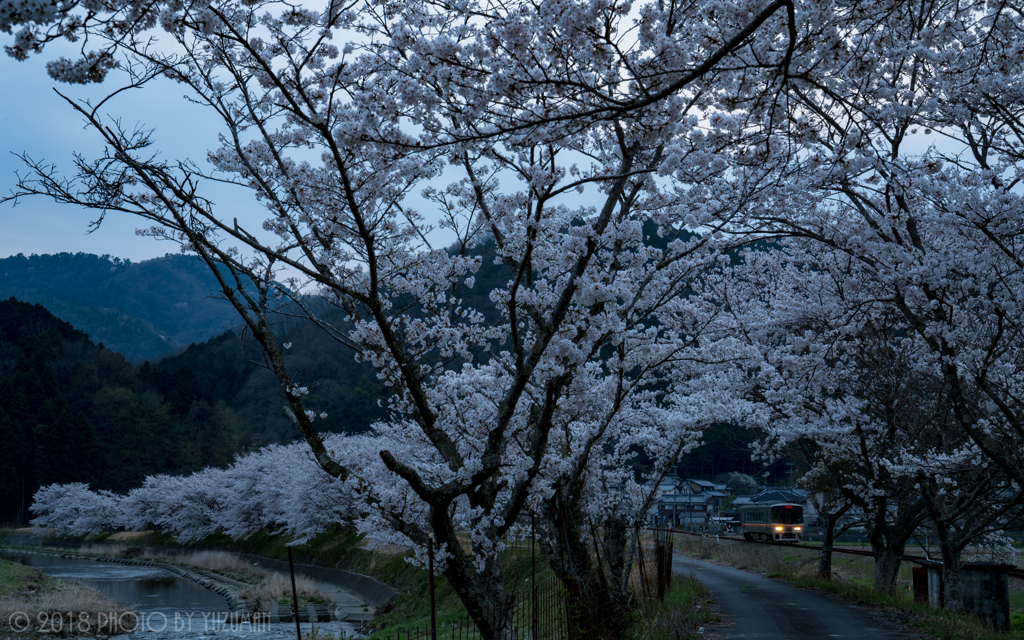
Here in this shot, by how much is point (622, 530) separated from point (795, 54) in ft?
26.3

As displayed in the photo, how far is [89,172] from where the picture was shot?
5391mm

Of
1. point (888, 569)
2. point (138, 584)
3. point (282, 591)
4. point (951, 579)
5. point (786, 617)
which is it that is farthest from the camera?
point (138, 584)

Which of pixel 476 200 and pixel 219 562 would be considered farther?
pixel 219 562

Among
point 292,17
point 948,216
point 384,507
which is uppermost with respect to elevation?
point 292,17

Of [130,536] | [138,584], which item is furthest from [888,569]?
[130,536]

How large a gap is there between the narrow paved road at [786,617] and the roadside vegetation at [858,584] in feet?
1.56

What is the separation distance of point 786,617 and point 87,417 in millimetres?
66705

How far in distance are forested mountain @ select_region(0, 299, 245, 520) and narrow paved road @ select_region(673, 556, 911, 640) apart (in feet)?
173

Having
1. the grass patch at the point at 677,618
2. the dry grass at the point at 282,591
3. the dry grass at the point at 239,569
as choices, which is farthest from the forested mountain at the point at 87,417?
the grass patch at the point at 677,618

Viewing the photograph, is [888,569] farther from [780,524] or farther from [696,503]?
[696,503]

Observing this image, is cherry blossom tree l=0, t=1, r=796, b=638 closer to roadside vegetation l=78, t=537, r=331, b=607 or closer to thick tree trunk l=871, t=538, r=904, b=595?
thick tree trunk l=871, t=538, r=904, b=595

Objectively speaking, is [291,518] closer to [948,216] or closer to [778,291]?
[778,291]

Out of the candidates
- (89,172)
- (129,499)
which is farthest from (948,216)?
(129,499)

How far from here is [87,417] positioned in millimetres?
62844
